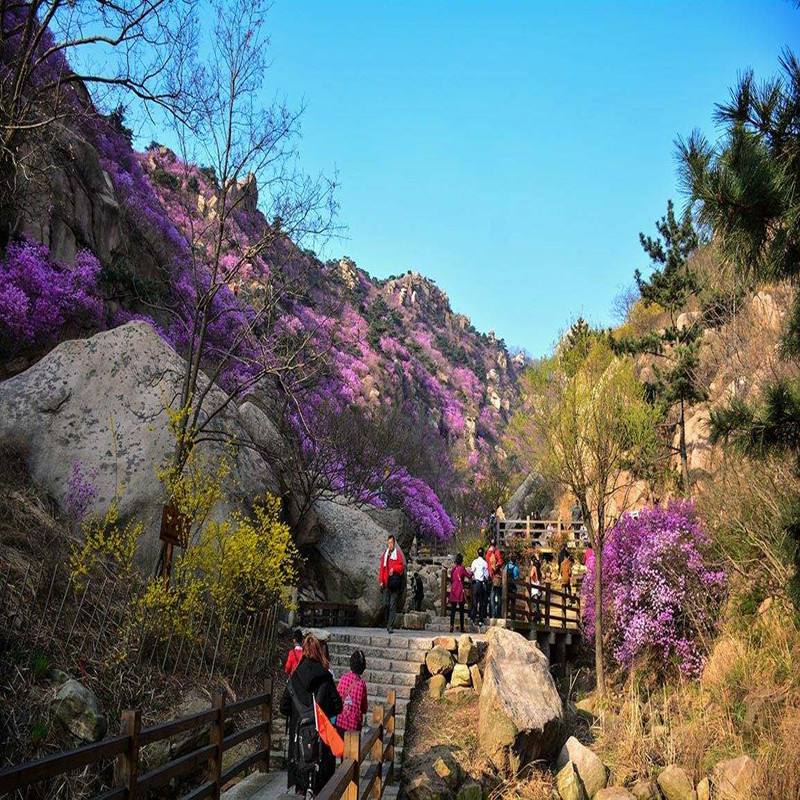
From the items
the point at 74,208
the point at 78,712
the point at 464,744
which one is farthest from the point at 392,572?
the point at 74,208

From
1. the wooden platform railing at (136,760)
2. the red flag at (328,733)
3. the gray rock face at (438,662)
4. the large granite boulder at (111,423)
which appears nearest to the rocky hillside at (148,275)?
the large granite boulder at (111,423)

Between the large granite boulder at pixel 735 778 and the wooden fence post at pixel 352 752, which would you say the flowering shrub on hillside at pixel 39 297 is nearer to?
the wooden fence post at pixel 352 752

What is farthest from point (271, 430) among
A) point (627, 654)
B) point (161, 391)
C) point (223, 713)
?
point (223, 713)

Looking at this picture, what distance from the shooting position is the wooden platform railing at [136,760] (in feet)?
13.1

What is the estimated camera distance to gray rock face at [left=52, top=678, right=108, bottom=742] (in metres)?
7.21

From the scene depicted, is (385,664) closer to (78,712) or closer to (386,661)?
(386,661)

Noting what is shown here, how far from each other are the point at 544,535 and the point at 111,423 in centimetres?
2682

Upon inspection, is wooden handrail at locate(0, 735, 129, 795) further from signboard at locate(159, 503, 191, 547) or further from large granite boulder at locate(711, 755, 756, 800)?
large granite boulder at locate(711, 755, 756, 800)

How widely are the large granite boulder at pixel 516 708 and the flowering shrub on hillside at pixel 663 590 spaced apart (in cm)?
445

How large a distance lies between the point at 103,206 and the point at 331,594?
640 inches

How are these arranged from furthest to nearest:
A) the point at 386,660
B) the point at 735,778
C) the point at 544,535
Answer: the point at 544,535
the point at 386,660
the point at 735,778

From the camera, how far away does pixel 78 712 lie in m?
7.30

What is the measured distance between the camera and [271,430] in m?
17.5

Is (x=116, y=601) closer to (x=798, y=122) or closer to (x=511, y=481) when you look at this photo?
(x=798, y=122)
